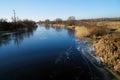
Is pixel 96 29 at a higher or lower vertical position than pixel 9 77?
higher

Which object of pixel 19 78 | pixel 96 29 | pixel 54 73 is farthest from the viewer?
pixel 96 29

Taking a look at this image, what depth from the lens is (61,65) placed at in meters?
12.6

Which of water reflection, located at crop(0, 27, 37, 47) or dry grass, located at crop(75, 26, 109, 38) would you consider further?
dry grass, located at crop(75, 26, 109, 38)

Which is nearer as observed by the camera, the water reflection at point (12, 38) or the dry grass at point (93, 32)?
the water reflection at point (12, 38)

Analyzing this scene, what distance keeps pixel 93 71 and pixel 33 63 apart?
187 inches

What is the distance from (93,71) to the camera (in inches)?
438

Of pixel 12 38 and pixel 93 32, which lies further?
pixel 12 38

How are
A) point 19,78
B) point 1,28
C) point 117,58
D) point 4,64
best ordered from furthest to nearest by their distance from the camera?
1. point 1,28
2. point 4,64
3. point 117,58
4. point 19,78

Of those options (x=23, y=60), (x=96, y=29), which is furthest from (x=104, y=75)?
(x=96, y=29)

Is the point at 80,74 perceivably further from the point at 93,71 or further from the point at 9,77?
the point at 9,77

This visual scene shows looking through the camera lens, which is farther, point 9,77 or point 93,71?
point 93,71

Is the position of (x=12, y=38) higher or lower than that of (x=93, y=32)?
lower

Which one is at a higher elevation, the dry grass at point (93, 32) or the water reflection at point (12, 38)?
the dry grass at point (93, 32)

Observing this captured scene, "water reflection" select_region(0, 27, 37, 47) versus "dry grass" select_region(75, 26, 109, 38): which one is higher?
"dry grass" select_region(75, 26, 109, 38)
